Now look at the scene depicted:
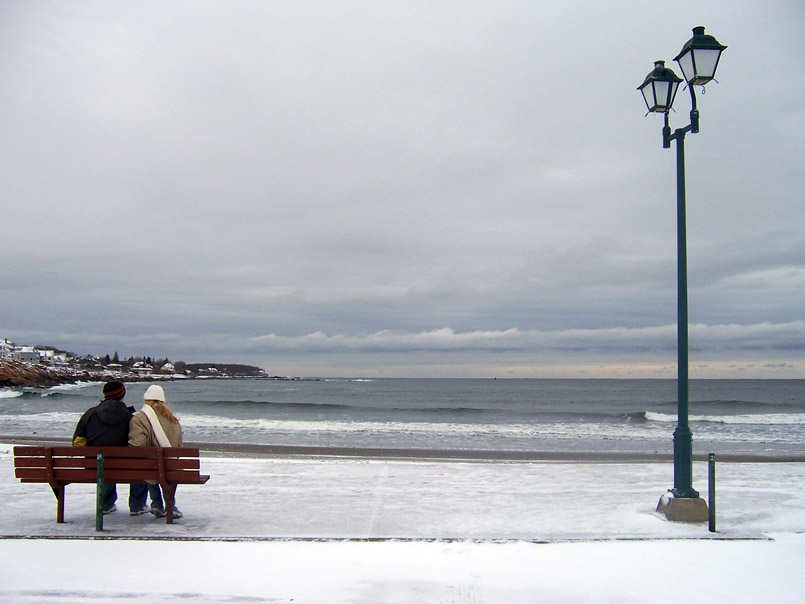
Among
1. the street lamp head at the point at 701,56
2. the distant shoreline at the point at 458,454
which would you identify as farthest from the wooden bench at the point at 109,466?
the distant shoreline at the point at 458,454

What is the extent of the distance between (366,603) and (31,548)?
Result: 11.2ft

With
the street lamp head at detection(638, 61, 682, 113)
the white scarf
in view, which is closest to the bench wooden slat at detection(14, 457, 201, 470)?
the white scarf

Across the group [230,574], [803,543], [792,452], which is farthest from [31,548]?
[792,452]

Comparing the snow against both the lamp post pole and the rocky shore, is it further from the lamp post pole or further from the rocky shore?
the rocky shore

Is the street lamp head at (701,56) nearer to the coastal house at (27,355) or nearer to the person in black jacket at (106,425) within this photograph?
the person in black jacket at (106,425)

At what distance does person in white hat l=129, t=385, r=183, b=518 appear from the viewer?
7156 mm

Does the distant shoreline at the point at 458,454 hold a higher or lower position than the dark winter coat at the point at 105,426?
lower

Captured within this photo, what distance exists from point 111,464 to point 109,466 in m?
0.03

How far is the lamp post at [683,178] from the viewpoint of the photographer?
23.9 ft

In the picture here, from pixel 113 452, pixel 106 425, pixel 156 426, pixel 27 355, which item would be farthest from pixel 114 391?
pixel 27 355

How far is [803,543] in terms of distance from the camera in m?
6.30

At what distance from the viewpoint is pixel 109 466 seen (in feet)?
22.4

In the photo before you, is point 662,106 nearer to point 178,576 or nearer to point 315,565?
point 315,565

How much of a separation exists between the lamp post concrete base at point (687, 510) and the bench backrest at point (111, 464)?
543cm
